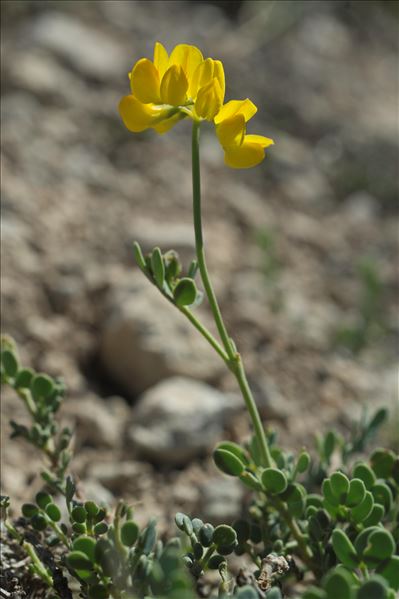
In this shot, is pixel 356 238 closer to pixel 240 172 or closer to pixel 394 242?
pixel 394 242

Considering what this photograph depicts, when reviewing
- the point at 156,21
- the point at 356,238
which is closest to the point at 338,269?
the point at 356,238

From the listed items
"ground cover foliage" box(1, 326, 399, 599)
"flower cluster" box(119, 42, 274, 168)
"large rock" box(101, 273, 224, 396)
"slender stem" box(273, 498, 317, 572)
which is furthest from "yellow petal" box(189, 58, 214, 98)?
"large rock" box(101, 273, 224, 396)

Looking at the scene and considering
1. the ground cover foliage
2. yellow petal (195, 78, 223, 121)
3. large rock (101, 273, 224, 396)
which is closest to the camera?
the ground cover foliage

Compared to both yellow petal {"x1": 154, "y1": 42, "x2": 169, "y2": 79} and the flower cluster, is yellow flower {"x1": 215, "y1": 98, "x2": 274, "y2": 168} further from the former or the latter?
yellow petal {"x1": 154, "y1": 42, "x2": 169, "y2": 79}

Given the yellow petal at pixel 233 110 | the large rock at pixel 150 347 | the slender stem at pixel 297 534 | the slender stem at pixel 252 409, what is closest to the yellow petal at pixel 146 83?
the yellow petal at pixel 233 110

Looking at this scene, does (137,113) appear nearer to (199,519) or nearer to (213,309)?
(213,309)

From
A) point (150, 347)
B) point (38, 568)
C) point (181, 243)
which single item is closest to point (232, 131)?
point (38, 568)

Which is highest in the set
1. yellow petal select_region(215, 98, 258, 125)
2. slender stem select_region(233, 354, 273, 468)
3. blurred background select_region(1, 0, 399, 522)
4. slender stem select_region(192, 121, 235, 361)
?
yellow petal select_region(215, 98, 258, 125)

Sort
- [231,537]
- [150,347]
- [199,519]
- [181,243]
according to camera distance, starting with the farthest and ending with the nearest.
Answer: [181,243] < [150,347] < [199,519] < [231,537]

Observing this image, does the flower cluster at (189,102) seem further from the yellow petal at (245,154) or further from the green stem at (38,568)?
the green stem at (38,568)
